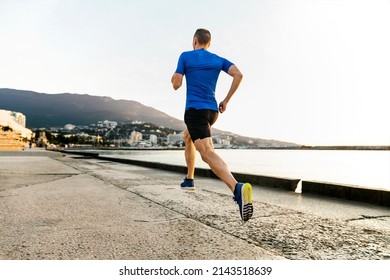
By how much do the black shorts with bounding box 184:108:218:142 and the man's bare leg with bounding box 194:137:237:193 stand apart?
66 mm

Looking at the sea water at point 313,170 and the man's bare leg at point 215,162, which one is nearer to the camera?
the man's bare leg at point 215,162

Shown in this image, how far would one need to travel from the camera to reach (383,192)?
4863 millimetres

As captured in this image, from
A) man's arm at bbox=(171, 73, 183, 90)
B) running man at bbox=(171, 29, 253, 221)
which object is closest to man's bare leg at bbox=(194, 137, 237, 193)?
running man at bbox=(171, 29, 253, 221)

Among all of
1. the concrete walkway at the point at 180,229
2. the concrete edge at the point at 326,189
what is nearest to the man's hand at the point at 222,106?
the concrete walkway at the point at 180,229

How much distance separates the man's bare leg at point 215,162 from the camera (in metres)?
3.36

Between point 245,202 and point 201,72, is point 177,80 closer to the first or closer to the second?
point 201,72

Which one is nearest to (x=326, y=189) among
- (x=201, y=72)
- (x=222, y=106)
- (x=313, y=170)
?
(x=222, y=106)

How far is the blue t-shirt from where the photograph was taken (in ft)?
12.1

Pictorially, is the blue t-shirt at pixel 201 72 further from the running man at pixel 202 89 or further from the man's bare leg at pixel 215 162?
the man's bare leg at pixel 215 162

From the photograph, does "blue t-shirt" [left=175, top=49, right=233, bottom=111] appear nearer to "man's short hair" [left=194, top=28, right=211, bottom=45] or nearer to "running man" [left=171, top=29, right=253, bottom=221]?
"running man" [left=171, top=29, right=253, bottom=221]

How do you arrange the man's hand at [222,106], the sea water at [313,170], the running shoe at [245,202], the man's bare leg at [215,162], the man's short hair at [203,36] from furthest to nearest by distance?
the sea water at [313,170], the man's short hair at [203,36], the man's hand at [222,106], the man's bare leg at [215,162], the running shoe at [245,202]

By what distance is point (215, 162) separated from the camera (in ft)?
11.4

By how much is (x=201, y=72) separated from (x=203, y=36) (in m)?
0.51

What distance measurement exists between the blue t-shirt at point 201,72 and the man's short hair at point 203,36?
21 centimetres
